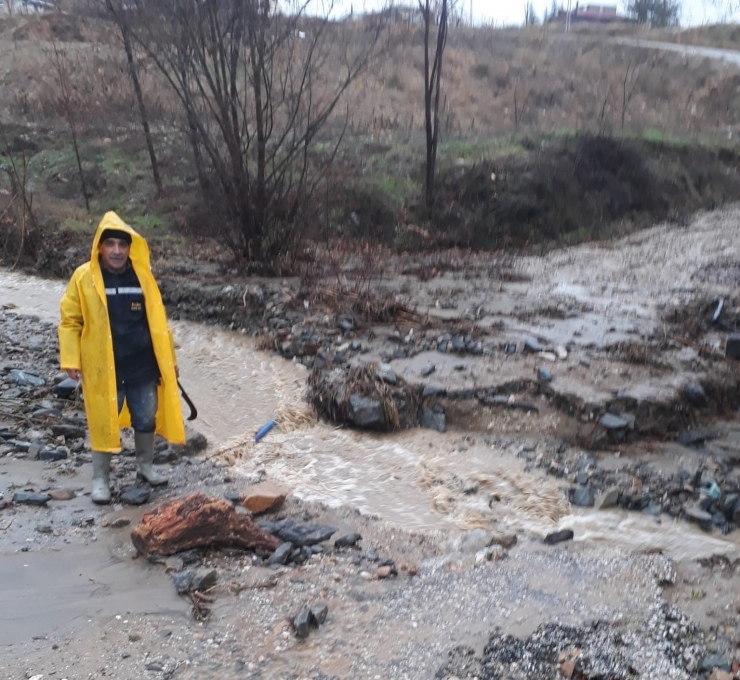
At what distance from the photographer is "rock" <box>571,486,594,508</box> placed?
4.76 meters

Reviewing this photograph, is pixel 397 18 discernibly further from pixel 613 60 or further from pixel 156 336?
pixel 156 336

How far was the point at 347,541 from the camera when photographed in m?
3.94

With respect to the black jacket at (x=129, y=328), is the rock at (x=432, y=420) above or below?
below

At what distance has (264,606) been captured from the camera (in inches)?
127

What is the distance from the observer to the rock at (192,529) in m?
3.50

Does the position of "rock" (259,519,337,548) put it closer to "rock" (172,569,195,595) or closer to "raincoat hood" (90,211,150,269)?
"rock" (172,569,195,595)

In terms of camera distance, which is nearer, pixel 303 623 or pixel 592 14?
pixel 303 623

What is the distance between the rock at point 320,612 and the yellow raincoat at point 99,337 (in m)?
1.54

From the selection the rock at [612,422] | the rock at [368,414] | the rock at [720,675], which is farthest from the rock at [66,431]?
the rock at [720,675]

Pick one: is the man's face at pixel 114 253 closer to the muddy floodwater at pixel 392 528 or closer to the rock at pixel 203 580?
the muddy floodwater at pixel 392 528

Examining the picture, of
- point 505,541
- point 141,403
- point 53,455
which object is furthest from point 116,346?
point 505,541

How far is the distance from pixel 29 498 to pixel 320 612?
6.63 ft

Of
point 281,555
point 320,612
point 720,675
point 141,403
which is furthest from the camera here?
point 141,403

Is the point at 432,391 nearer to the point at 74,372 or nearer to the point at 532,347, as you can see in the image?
the point at 532,347
